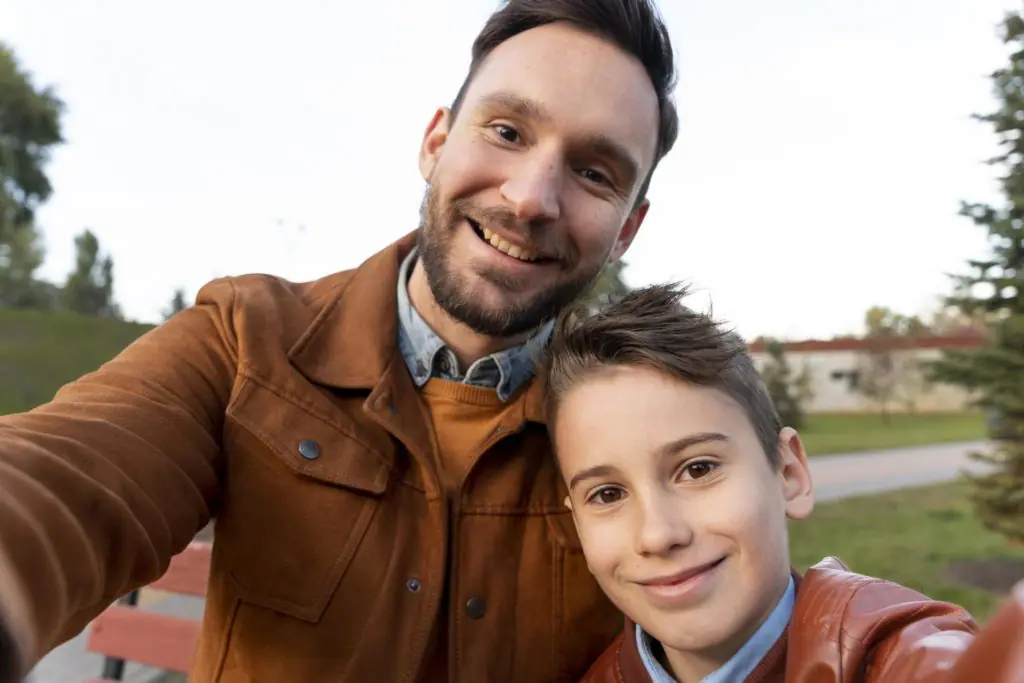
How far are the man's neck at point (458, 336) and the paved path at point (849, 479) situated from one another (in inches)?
136

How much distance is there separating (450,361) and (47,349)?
1091 centimetres

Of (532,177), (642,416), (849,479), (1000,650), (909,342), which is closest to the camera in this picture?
(1000,650)

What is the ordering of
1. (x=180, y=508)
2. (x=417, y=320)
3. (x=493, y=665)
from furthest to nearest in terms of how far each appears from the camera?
(x=417, y=320) → (x=493, y=665) → (x=180, y=508)

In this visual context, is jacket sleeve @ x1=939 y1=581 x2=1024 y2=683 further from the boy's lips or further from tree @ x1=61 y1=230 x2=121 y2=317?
tree @ x1=61 y1=230 x2=121 y2=317

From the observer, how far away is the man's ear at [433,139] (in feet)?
6.16

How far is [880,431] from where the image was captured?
25344 millimetres

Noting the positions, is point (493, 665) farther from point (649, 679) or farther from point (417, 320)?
point (417, 320)

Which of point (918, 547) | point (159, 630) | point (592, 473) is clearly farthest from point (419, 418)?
A: point (918, 547)

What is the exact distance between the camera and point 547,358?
1640 mm

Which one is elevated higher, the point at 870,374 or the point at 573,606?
the point at 573,606

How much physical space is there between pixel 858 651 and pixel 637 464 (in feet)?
1.55

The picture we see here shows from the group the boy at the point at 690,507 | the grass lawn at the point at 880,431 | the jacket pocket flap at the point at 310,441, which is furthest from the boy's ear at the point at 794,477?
the grass lawn at the point at 880,431

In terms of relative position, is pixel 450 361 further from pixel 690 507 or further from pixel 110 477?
pixel 110 477

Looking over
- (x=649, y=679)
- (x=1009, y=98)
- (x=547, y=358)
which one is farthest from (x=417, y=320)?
(x=1009, y=98)
